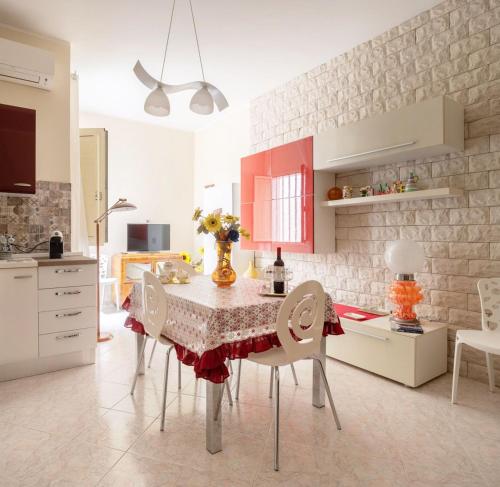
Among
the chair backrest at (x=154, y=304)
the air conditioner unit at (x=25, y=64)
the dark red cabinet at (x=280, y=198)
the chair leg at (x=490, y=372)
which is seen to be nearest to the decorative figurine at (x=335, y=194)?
the dark red cabinet at (x=280, y=198)

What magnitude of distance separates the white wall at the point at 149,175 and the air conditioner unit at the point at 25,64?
2.41 m

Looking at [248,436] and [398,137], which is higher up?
[398,137]

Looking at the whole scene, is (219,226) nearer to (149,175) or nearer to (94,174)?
(94,174)

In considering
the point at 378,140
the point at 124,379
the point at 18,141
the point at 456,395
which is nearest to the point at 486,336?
the point at 456,395

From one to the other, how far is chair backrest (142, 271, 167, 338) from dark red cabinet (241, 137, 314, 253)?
73.8 inches

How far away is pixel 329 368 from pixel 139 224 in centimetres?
404

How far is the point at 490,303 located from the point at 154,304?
89.2 inches

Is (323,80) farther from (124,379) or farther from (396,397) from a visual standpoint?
(124,379)

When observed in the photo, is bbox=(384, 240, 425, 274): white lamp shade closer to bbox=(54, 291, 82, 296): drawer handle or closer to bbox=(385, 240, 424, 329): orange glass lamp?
bbox=(385, 240, 424, 329): orange glass lamp

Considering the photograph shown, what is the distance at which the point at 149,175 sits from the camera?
618 cm

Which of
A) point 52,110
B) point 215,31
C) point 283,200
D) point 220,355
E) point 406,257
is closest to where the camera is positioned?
point 220,355

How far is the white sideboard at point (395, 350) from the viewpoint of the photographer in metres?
2.55

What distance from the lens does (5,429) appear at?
204 cm

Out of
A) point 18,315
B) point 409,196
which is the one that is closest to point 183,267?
point 18,315
